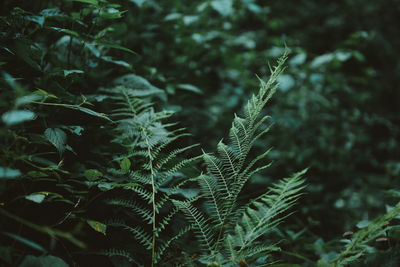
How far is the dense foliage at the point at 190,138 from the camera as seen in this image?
0.72 meters

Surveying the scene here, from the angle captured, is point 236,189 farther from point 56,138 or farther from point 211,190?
point 56,138

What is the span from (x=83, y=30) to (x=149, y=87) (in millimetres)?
321

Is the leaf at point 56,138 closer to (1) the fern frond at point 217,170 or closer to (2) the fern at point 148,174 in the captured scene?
(2) the fern at point 148,174

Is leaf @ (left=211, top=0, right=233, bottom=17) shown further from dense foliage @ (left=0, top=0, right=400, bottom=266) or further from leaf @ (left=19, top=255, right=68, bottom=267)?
leaf @ (left=19, top=255, right=68, bottom=267)

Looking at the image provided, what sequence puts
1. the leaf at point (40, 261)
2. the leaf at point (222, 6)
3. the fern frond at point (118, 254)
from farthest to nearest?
the leaf at point (222, 6) < the fern frond at point (118, 254) < the leaf at point (40, 261)

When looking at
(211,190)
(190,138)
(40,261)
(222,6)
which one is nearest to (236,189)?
(211,190)

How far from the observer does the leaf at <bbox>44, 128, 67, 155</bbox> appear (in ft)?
2.47

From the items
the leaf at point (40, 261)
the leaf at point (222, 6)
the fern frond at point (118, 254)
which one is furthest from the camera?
the leaf at point (222, 6)

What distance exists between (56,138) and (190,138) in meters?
0.88

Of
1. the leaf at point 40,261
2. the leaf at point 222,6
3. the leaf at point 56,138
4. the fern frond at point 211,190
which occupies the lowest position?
the leaf at point 40,261

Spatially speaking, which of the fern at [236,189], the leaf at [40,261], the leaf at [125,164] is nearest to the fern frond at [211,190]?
the fern at [236,189]

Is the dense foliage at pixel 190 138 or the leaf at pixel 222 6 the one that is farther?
the leaf at pixel 222 6

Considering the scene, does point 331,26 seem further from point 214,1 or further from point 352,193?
point 214,1

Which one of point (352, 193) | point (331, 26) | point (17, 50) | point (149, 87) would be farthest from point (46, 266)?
point (331, 26)
